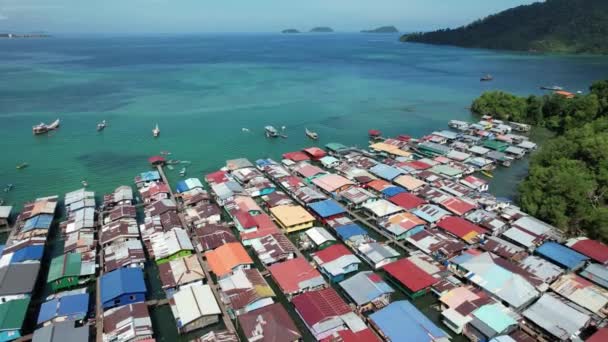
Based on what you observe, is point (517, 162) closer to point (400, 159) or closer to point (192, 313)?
point (400, 159)

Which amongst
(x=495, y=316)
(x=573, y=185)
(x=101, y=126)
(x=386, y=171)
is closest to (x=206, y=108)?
(x=101, y=126)

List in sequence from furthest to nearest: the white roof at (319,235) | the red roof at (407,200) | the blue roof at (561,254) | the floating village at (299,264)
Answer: the red roof at (407,200)
the white roof at (319,235)
the blue roof at (561,254)
the floating village at (299,264)

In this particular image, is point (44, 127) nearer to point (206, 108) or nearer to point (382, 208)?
point (206, 108)

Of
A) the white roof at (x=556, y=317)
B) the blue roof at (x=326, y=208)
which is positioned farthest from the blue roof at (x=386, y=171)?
the white roof at (x=556, y=317)

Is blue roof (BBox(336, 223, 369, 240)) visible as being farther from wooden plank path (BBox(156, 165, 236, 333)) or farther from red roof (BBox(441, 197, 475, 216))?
wooden plank path (BBox(156, 165, 236, 333))

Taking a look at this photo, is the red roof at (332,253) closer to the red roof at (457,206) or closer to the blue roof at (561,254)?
the red roof at (457,206)

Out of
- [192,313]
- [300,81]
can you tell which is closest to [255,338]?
[192,313]
